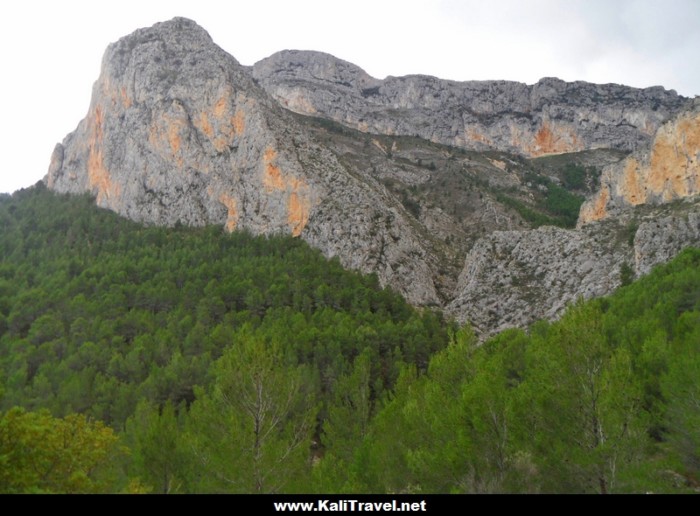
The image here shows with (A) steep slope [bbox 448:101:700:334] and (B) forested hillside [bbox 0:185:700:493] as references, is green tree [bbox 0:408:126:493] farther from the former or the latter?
(A) steep slope [bbox 448:101:700:334]

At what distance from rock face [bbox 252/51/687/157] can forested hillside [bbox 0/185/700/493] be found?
104 metres

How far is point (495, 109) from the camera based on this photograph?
167125 mm

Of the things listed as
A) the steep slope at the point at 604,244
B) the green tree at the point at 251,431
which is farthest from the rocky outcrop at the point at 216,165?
the green tree at the point at 251,431

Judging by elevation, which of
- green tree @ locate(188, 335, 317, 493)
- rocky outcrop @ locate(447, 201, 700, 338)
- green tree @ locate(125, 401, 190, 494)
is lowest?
green tree @ locate(125, 401, 190, 494)

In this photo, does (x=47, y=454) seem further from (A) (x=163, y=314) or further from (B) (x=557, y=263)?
(B) (x=557, y=263)

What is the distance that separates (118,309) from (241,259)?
67.7 ft

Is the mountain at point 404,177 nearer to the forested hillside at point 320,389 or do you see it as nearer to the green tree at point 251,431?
the forested hillside at point 320,389

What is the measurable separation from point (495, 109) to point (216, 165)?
351 feet

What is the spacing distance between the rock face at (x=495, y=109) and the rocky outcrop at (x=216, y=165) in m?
62.5

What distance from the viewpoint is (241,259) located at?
76.9 meters

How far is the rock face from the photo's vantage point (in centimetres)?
15462

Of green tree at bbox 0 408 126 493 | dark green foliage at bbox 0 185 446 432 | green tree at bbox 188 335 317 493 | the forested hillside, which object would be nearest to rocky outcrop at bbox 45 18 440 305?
dark green foliage at bbox 0 185 446 432

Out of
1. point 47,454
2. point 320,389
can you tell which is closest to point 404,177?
point 320,389

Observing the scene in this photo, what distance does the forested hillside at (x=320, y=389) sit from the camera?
16.5 meters
